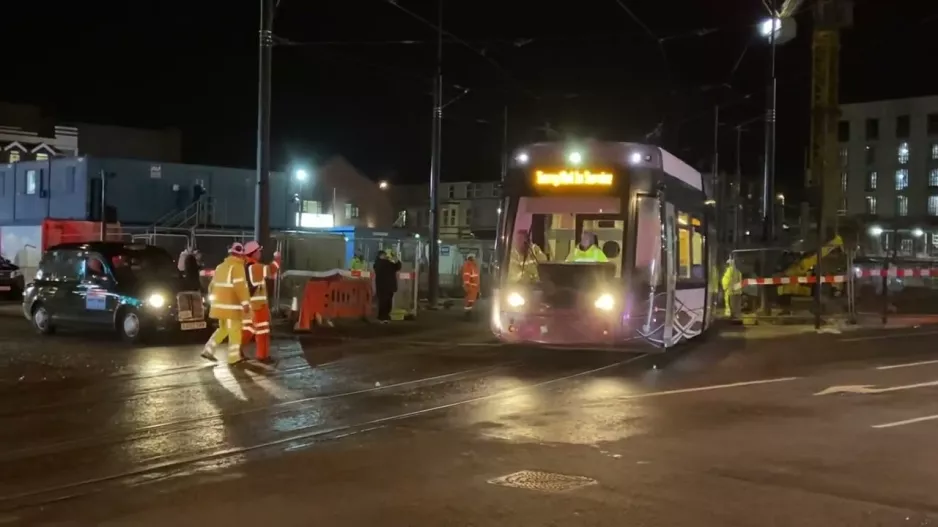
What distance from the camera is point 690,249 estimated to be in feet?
53.6

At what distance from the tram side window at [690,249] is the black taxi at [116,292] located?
26.9 ft

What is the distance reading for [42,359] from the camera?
14.7 meters

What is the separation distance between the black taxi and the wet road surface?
1522 millimetres

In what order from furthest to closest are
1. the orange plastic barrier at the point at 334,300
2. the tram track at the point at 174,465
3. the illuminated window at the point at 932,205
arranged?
the illuminated window at the point at 932,205 < the orange plastic barrier at the point at 334,300 < the tram track at the point at 174,465

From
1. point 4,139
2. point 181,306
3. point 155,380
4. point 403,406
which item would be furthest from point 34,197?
point 403,406

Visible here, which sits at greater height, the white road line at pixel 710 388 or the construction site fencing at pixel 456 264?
the construction site fencing at pixel 456 264

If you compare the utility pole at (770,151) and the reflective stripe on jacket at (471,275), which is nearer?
the utility pole at (770,151)

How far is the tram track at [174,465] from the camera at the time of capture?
683cm

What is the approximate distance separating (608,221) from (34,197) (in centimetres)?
3497

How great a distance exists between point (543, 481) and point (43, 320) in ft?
44.9

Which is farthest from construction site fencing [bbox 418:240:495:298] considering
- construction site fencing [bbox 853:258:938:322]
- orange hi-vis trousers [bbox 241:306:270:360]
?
orange hi-vis trousers [bbox 241:306:270:360]

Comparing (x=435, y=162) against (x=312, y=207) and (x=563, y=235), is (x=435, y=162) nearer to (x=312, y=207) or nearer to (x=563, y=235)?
(x=563, y=235)

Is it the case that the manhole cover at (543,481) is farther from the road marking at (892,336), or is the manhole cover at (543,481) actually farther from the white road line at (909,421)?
the road marking at (892,336)

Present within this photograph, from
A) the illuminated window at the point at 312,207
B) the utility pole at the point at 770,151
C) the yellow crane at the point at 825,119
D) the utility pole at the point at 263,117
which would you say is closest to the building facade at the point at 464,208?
the illuminated window at the point at 312,207
